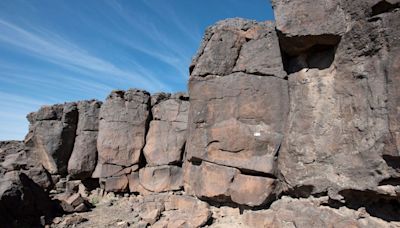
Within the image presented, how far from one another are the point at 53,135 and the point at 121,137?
2.57 m

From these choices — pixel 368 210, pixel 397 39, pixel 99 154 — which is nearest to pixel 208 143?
pixel 368 210

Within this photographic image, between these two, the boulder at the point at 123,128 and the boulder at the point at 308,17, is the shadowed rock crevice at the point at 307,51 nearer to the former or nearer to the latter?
the boulder at the point at 308,17

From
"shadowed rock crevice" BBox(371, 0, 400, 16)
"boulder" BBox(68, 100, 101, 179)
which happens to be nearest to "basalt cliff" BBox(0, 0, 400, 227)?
"shadowed rock crevice" BBox(371, 0, 400, 16)

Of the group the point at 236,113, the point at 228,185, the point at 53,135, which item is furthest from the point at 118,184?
the point at 236,113

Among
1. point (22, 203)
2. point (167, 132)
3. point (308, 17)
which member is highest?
point (308, 17)

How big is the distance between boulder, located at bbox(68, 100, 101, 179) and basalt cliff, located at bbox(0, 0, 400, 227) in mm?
529

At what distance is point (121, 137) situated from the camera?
1003cm

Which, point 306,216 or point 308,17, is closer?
point 306,216

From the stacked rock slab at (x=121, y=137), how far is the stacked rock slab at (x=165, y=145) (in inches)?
11.0

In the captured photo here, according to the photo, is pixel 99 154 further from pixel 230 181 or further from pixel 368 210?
pixel 368 210

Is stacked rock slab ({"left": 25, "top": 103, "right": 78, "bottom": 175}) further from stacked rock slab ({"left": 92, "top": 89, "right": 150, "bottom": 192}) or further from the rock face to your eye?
stacked rock slab ({"left": 92, "top": 89, "right": 150, "bottom": 192})

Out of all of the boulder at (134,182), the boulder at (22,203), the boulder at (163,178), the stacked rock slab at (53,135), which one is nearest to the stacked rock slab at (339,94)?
the boulder at (163,178)

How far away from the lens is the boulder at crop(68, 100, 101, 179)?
34.5ft

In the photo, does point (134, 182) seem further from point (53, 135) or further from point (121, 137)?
point (53, 135)
